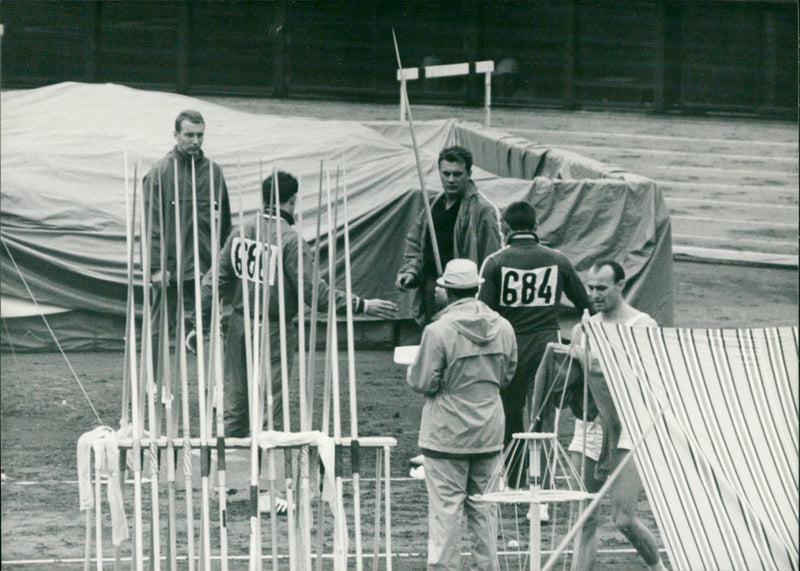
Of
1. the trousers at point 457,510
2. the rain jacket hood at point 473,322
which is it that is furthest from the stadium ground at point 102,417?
the rain jacket hood at point 473,322

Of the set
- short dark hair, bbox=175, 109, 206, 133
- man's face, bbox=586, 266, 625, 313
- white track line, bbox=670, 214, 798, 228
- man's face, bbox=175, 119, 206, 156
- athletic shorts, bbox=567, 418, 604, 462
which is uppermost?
short dark hair, bbox=175, 109, 206, 133

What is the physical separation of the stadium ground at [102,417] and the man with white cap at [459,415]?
3.04 feet

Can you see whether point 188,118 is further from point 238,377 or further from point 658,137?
point 658,137

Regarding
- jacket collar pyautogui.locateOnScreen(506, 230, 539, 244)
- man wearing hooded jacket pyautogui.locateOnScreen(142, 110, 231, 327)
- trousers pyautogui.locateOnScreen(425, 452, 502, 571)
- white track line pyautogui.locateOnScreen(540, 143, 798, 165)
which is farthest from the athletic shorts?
white track line pyautogui.locateOnScreen(540, 143, 798, 165)

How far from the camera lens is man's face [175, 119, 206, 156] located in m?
8.88

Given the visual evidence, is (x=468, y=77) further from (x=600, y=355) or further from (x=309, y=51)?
(x=600, y=355)

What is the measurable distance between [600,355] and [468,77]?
17.7 meters

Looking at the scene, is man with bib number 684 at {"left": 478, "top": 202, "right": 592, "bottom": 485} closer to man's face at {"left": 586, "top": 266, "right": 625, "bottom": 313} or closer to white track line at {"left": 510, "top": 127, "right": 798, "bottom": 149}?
man's face at {"left": 586, "top": 266, "right": 625, "bottom": 313}

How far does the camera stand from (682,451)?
5.80m

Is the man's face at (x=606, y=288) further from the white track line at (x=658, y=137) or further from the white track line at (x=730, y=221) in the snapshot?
the white track line at (x=658, y=137)

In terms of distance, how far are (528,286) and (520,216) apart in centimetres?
42

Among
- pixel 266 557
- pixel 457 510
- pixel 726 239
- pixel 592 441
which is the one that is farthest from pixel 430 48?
pixel 457 510

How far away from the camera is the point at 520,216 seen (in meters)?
8.54

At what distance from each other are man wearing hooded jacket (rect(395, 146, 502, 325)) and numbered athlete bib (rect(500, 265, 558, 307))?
1.38 feet
